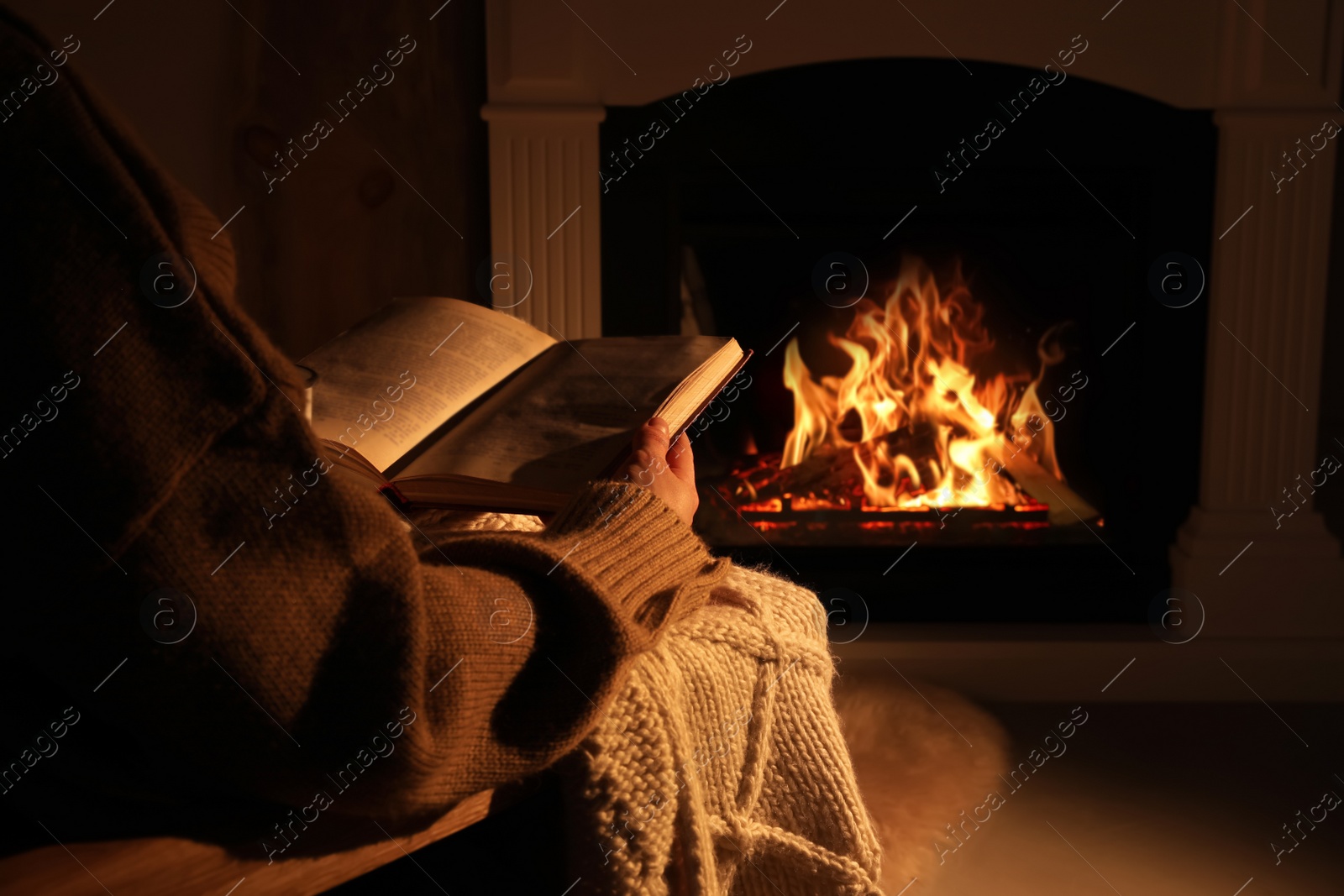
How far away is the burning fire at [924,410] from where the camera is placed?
198cm

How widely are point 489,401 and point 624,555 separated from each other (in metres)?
0.39

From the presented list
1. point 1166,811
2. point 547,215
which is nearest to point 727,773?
point 1166,811

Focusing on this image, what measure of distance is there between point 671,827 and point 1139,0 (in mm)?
1710

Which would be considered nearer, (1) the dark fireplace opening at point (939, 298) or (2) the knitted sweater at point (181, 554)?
(2) the knitted sweater at point (181, 554)

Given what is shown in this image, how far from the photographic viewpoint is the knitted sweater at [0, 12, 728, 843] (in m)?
0.40

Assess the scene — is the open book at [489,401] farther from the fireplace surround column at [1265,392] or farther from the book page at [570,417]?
the fireplace surround column at [1265,392]

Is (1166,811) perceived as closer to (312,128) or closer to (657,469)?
(657,469)

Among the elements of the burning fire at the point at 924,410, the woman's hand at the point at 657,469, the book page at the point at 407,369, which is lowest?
the burning fire at the point at 924,410

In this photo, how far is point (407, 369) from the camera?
97cm

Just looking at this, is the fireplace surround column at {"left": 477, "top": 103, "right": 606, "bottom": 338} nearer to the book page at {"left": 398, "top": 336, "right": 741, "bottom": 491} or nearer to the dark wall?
the dark wall

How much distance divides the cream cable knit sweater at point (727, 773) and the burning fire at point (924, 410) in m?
1.21

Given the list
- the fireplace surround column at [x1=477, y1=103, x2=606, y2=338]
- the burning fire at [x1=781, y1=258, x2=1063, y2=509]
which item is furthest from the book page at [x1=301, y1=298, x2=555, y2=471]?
the burning fire at [x1=781, y1=258, x2=1063, y2=509]

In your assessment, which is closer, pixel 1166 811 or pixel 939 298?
pixel 1166 811

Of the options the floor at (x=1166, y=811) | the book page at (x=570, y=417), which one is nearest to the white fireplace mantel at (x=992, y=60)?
the floor at (x=1166, y=811)
